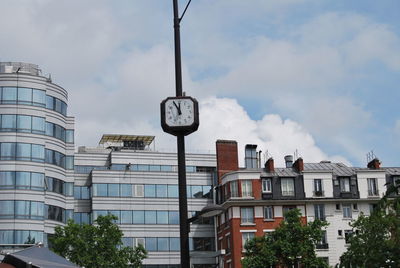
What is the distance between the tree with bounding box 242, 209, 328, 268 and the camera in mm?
56656

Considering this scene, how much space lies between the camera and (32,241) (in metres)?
62.8

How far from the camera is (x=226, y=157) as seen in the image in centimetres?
7625

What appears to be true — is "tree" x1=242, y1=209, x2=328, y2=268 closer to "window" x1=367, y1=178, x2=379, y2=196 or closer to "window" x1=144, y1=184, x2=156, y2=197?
"window" x1=367, y1=178, x2=379, y2=196

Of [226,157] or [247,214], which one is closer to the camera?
[247,214]

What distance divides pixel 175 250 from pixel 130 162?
34.9ft

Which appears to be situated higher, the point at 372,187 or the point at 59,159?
the point at 59,159

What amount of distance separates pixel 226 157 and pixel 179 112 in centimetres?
6394

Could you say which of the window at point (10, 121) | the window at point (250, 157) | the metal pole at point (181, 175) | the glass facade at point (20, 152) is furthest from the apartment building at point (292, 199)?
the metal pole at point (181, 175)

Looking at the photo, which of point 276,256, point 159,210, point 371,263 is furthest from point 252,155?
point 371,263

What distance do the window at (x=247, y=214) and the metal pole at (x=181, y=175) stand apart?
58.7 m

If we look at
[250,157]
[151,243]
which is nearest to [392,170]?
[250,157]

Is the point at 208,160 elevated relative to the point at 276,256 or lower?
elevated

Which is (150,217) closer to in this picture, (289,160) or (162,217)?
(162,217)

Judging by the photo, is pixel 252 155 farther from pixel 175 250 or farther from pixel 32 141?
pixel 32 141
